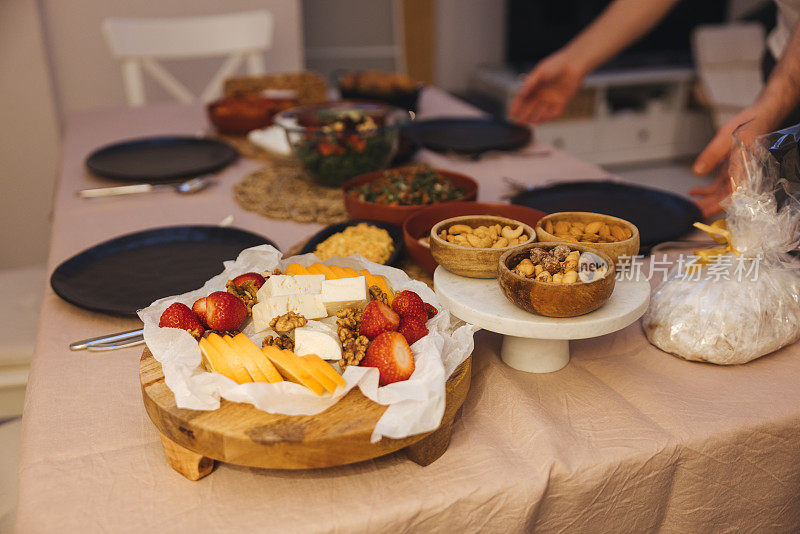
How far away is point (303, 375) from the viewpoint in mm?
700

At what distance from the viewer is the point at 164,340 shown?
2.54ft

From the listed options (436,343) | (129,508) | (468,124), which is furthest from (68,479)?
(468,124)

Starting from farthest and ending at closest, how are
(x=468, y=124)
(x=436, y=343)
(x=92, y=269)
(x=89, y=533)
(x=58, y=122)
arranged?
(x=58, y=122), (x=468, y=124), (x=92, y=269), (x=436, y=343), (x=89, y=533)

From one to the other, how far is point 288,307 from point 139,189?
3.01 ft

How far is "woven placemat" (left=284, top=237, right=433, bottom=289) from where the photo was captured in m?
1.07

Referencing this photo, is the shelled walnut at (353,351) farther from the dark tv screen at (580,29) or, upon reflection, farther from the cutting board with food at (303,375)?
the dark tv screen at (580,29)

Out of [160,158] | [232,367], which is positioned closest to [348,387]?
[232,367]

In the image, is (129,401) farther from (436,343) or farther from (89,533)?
(436,343)

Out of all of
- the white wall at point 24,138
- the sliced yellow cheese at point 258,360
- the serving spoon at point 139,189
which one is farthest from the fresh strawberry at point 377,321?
the white wall at point 24,138

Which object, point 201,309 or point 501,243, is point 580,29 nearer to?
point 501,243

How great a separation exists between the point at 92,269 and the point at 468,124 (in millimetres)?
1267

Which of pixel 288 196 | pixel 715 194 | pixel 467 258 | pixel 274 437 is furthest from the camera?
pixel 288 196

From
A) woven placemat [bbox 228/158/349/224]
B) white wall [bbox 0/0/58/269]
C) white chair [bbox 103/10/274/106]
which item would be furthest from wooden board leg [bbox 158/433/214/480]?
white wall [bbox 0/0/58/269]

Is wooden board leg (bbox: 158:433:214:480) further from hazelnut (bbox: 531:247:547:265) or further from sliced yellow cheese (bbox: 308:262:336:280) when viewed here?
hazelnut (bbox: 531:247:547:265)
